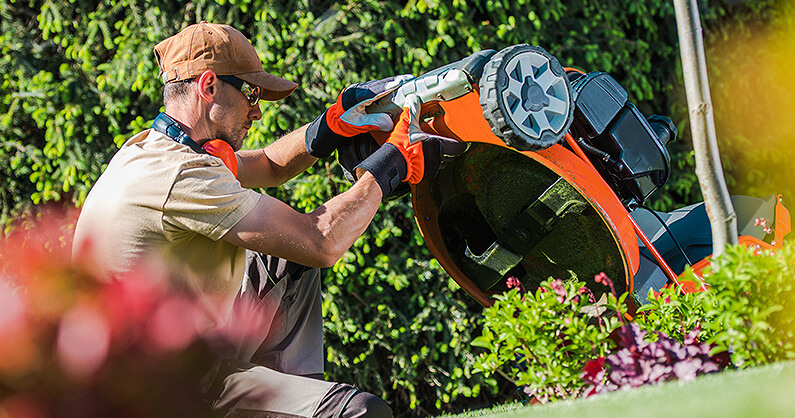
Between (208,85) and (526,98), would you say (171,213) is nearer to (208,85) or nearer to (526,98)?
(208,85)

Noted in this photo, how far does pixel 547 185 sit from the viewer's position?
2.37 m

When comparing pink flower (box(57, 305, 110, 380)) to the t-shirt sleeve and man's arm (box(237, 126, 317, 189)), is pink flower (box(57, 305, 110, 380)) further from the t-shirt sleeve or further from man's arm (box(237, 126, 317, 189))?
man's arm (box(237, 126, 317, 189))

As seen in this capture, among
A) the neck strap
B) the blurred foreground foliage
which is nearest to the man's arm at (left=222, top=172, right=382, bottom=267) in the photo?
the neck strap

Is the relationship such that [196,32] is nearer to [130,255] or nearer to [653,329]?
[130,255]

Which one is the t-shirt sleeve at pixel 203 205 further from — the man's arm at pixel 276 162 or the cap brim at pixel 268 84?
the man's arm at pixel 276 162

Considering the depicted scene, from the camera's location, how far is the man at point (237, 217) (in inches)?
77.5

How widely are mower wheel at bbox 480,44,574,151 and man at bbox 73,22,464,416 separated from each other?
33 centimetres

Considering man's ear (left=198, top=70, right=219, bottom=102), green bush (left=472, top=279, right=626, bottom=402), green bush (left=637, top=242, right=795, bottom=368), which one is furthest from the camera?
man's ear (left=198, top=70, right=219, bottom=102)

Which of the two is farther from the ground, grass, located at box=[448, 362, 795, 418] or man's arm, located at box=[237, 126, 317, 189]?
man's arm, located at box=[237, 126, 317, 189]

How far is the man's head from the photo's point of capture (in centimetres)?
228

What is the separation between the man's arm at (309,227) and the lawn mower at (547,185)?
397 millimetres

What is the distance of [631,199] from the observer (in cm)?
233

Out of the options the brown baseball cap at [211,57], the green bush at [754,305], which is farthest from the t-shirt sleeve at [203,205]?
the green bush at [754,305]

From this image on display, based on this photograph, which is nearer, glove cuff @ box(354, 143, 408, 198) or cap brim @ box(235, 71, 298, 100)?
glove cuff @ box(354, 143, 408, 198)
